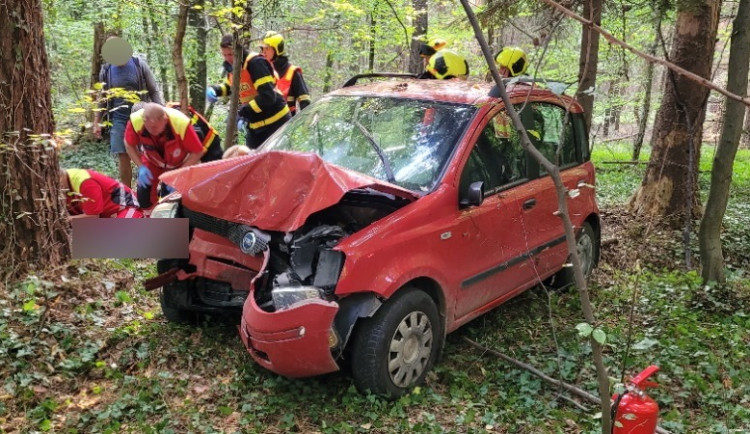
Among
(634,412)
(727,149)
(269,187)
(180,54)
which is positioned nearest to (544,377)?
(634,412)

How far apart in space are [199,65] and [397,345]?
10.5 metres

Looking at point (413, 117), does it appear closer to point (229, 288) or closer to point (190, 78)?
point (229, 288)

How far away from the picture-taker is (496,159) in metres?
4.24

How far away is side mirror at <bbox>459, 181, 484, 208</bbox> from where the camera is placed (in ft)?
12.1

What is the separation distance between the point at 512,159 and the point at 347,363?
197 cm

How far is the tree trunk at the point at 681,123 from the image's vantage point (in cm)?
689

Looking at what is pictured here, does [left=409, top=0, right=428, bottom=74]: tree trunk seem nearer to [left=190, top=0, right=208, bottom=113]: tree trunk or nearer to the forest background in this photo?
[left=190, top=0, right=208, bottom=113]: tree trunk

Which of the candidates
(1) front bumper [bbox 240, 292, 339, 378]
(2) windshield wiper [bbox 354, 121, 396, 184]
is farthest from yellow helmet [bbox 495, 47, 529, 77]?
(1) front bumper [bbox 240, 292, 339, 378]

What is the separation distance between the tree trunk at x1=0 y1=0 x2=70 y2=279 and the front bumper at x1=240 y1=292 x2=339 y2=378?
213 cm

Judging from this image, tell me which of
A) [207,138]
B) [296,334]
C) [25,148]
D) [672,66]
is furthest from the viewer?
[207,138]

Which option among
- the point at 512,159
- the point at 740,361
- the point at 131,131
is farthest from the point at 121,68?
the point at 740,361

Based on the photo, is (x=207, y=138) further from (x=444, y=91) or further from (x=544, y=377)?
(x=544, y=377)

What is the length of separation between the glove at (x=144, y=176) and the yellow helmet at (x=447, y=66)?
3.35 m

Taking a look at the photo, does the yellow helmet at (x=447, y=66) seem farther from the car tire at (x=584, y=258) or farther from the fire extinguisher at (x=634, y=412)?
the fire extinguisher at (x=634, y=412)
